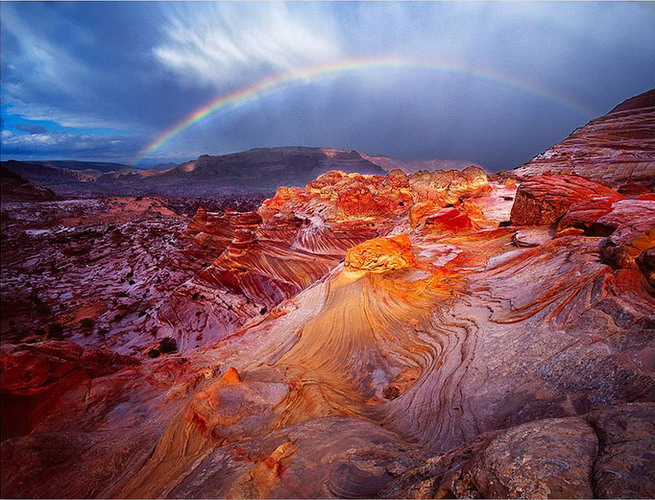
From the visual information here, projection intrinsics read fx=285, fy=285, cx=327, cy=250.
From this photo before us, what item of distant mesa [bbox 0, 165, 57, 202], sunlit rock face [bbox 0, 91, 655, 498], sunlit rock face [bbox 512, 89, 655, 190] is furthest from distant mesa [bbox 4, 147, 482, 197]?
distant mesa [bbox 0, 165, 57, 202]

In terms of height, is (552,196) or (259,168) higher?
(259,168)

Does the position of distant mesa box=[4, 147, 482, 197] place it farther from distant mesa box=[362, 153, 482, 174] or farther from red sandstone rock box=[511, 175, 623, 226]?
red sandstone rock box=[511, 175, 623, 226]

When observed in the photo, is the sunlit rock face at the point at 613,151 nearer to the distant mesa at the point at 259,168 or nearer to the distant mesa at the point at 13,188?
the distant mesa at the point at 13,188

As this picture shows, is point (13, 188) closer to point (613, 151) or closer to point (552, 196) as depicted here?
point (552, 196)

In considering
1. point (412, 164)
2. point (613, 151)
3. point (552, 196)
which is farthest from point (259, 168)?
point (552, 196)

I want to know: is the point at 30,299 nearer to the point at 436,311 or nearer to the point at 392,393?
the point at 392,393

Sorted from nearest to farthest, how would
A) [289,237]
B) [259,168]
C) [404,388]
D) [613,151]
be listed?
[404,388], [289,237], [613,151], [259,168]
